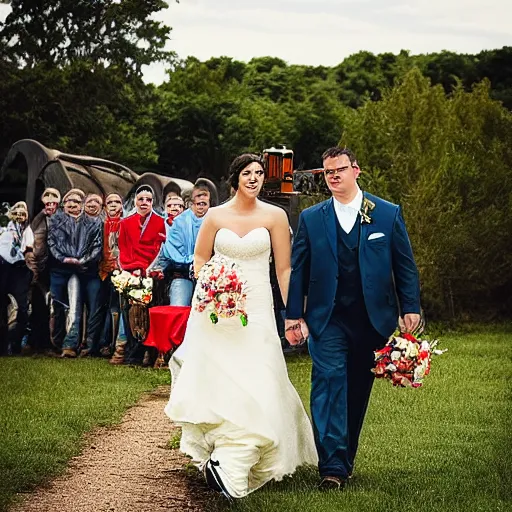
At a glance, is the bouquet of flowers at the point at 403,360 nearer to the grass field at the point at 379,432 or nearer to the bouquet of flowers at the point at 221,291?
the grass field at the point at 379,432

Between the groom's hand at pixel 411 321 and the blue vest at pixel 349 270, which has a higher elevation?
the blue vest at pixel 349 270

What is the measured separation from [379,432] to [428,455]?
1.13 meters

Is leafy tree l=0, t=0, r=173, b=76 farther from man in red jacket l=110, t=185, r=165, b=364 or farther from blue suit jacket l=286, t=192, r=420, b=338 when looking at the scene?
blue suit jacket l=286, t=192, r=420, b=338

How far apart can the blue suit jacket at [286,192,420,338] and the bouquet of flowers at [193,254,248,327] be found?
0.34m

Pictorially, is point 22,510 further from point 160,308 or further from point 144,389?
point 160,308

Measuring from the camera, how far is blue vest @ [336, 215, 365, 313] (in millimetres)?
7121

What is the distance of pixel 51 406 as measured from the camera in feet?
35.9

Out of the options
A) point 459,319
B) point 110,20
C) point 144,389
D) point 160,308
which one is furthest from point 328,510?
point 110,20

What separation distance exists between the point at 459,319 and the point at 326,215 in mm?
15469

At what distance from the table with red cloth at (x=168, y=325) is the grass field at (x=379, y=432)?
1.49ft

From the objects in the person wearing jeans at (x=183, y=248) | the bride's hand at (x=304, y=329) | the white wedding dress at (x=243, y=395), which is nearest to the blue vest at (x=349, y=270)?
the bride's hand at (x=304, y=329)

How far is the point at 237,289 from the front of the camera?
734 centimetres

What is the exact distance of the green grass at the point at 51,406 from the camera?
812 centimetres

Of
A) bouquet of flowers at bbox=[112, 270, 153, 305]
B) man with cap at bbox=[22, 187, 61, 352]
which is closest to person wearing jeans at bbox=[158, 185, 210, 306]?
bouquet of flowers at bbox=[112, 270, 153, 305]
